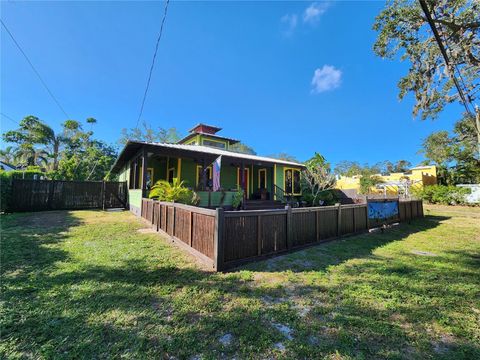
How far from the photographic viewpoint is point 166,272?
157 inches

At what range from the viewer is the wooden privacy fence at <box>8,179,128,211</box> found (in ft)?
37.4

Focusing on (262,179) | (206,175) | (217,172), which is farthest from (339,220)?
(262,179)

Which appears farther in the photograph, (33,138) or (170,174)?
(33,138)

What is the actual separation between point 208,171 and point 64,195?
8.64m

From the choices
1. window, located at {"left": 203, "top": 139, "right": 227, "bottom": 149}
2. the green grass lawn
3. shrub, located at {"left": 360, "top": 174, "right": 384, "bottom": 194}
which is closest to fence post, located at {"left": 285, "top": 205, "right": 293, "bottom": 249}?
the green grass lawn

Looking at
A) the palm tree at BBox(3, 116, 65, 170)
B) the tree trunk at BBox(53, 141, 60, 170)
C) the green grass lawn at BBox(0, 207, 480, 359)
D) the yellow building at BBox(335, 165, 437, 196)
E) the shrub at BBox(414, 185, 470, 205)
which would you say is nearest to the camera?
the green grass lawn at BBox(0, 207, 480, 359)

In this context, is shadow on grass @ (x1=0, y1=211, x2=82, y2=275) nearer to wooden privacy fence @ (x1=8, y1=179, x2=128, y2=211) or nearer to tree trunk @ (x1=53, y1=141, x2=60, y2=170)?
wooden privacy fence @ (x1=8, y1=179, x2=128, y2=211)

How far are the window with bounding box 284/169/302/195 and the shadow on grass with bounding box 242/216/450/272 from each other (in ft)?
29.9

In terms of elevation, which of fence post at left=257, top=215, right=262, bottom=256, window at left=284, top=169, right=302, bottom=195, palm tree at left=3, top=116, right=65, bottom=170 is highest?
palm tree at left=3, top=116, right=65, bottom=170

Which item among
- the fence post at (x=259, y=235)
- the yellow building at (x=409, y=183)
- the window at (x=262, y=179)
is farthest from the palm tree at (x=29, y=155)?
the yellow building at (x=409, y=183)

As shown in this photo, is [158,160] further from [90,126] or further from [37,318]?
[90,126]

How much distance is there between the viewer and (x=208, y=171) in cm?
1481

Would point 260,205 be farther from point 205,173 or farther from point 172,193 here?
point 172,193

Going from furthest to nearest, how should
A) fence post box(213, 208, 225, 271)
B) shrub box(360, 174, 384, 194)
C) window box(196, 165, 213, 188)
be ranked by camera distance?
shrub box(360, 174, 384, 194) → window box(196, 165, 213, 188) → fence post box(213, 208, 225, 271)
